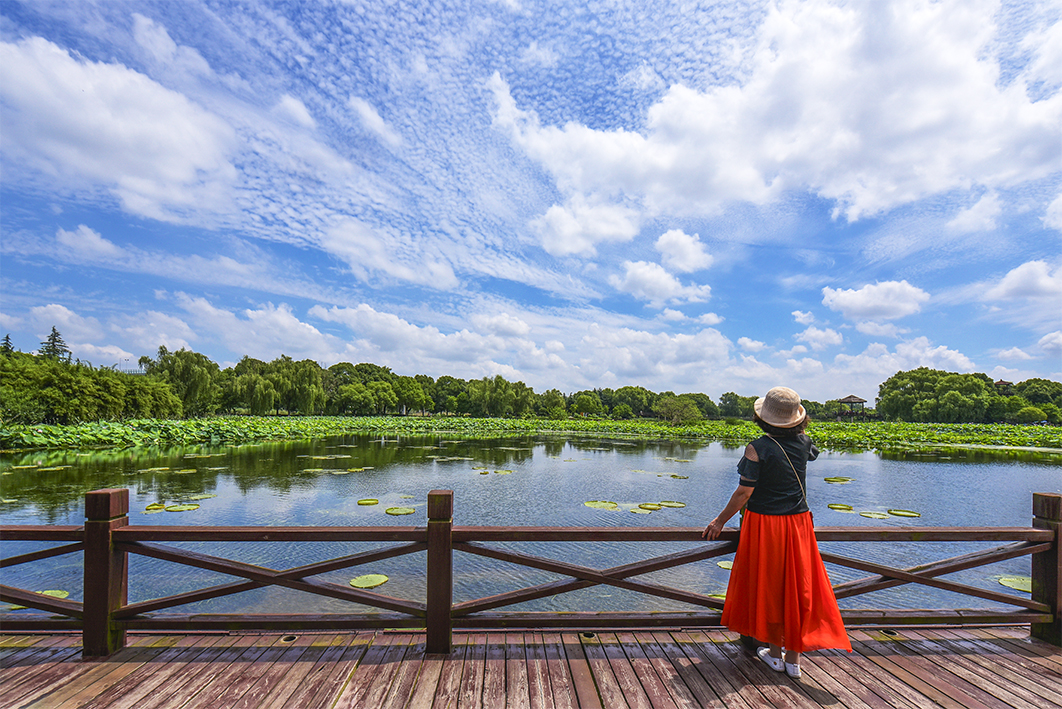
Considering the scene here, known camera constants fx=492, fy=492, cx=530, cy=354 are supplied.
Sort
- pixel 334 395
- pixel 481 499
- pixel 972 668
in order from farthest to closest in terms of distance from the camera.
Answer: pixel 334 395 → pixel 481 499 → pixel 972 668

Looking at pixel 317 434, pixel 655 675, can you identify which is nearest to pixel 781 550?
pixel 655 675

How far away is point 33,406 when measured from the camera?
20.3 meters

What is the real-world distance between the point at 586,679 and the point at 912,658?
1.82 meters

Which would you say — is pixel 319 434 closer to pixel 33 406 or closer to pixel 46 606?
pixel 33 406

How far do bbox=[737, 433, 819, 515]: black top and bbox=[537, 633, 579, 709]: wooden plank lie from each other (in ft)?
4.07

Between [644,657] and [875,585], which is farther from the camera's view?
[875,585]

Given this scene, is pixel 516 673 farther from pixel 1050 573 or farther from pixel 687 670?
pixel 1050 573

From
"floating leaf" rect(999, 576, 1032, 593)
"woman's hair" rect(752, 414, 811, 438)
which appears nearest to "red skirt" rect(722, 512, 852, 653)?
"woman's hair" rect(752, 414, 811, 438)

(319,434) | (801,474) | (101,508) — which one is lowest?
(319,434)

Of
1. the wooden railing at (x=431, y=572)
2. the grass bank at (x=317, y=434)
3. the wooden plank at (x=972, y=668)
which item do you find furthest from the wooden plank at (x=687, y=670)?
the grass bank at (x=317, y=434)

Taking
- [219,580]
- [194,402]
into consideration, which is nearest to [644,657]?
[219,580]

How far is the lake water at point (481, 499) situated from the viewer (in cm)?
642

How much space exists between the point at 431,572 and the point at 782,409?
198 centimetres

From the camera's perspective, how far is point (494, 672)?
2.43m
